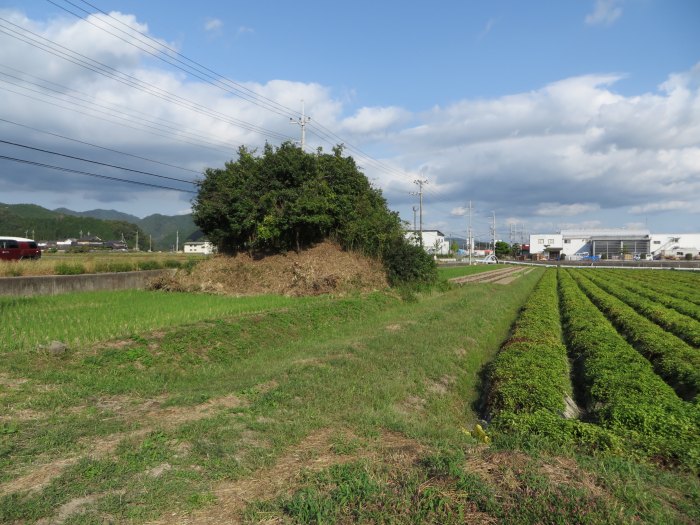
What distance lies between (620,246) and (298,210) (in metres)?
122

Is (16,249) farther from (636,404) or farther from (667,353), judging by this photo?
(667,353)

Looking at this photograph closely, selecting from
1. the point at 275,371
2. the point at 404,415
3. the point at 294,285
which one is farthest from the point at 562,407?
the point at 294,285

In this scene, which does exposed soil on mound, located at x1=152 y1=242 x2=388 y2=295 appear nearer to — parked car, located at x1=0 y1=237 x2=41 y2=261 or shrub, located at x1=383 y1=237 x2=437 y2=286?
shrub, located at x1=383 y1=237 x2=437 y2=286

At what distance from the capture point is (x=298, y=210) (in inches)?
917

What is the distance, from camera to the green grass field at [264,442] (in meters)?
4.03

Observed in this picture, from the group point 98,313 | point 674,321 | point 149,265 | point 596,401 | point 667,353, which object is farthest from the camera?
point 149,265

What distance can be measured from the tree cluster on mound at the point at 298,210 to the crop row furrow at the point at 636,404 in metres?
14.7

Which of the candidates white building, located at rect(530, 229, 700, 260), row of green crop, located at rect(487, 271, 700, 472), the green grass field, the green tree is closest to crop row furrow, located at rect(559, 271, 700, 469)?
row of green crop, located at rect(487, 271, 700, 472)

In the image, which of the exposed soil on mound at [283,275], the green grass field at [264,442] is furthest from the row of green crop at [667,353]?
the exposed soil on mound at [283,275]

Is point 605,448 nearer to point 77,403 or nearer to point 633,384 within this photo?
point 633,384

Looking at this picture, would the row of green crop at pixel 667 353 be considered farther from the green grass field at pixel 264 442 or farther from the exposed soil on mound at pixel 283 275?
the exposed soil on mound at pixel 283 275

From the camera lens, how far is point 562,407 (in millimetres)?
7914

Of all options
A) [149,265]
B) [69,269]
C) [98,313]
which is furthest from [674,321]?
[149,265]

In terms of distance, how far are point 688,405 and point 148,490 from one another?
7535 millimetres
